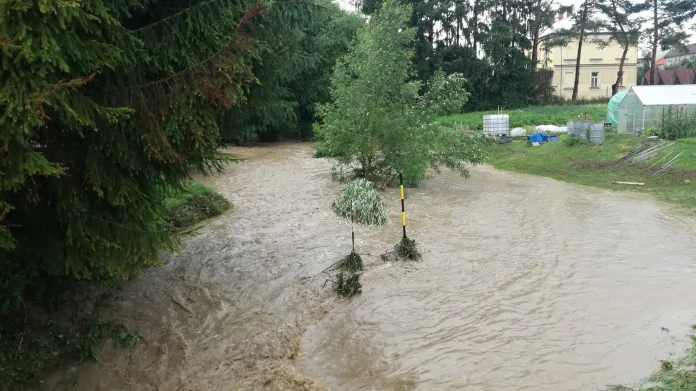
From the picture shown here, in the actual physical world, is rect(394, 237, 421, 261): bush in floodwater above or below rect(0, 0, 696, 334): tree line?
below

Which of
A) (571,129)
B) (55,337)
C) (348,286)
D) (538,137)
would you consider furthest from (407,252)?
(538,137)

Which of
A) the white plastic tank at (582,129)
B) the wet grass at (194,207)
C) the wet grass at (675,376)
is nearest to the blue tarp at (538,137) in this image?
the white plastic tank at (582,129)

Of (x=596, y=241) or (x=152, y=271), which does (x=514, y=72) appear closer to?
(x=596, y=241)

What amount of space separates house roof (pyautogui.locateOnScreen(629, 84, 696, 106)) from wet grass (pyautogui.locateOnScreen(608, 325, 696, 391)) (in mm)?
20971

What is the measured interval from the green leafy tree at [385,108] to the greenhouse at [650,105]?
35.4 feet

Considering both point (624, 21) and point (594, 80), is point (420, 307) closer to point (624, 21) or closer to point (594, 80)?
point (624, 21)

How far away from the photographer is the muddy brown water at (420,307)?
696 cm

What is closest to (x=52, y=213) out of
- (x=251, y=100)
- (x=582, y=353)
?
(x=251, y=100)

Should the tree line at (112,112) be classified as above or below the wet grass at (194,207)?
above

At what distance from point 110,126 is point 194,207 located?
27.4 ft

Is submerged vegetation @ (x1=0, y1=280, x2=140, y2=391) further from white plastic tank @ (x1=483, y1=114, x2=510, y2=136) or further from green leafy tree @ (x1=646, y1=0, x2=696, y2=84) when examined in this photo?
green leafy tree @ (x1=646, y1=0, x2=696, y2=84)

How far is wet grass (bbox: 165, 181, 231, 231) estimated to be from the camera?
42.7 ft

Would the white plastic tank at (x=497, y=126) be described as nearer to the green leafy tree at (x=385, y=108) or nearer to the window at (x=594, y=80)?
the green leafy tree at (x=385, y=108)

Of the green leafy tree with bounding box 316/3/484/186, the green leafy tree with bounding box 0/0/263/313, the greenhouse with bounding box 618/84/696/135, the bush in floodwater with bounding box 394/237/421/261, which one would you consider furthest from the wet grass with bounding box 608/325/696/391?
the greenhouse with bounding box 618/84/696/135
